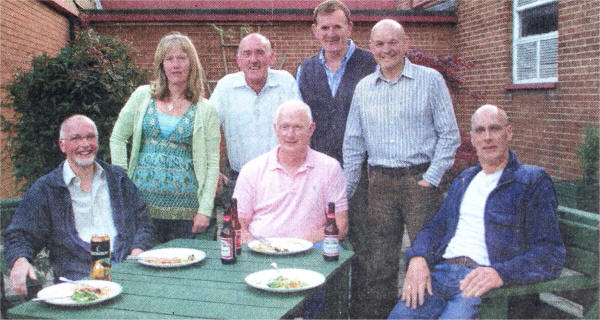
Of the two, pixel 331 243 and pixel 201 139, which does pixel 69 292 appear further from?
pixel 201 139

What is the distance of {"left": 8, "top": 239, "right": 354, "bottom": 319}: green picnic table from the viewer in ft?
6.94

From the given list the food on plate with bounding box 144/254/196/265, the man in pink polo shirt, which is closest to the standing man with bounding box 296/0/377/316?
the man in pink polo shirt

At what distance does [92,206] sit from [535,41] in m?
6.82

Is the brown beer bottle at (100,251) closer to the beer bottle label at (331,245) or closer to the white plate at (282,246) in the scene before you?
the white plate at (282,246)

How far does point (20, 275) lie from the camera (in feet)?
8.75

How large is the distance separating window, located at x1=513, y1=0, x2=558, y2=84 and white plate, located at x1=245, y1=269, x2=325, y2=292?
20.0 ft

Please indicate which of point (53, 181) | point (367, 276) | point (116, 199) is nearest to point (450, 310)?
point (367, 276)

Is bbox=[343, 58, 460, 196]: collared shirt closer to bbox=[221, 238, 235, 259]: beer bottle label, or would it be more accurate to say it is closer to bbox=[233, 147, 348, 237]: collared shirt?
bbox=[233, 147, 348, 237]: collared shirt

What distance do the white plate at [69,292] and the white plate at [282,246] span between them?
2.58ft

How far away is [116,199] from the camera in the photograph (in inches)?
127

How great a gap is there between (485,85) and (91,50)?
5.97 meters

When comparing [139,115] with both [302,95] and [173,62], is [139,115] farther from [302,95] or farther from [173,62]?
[302,95]

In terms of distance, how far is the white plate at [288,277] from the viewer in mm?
2345

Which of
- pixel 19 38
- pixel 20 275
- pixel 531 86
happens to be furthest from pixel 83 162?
pixel 531 86
